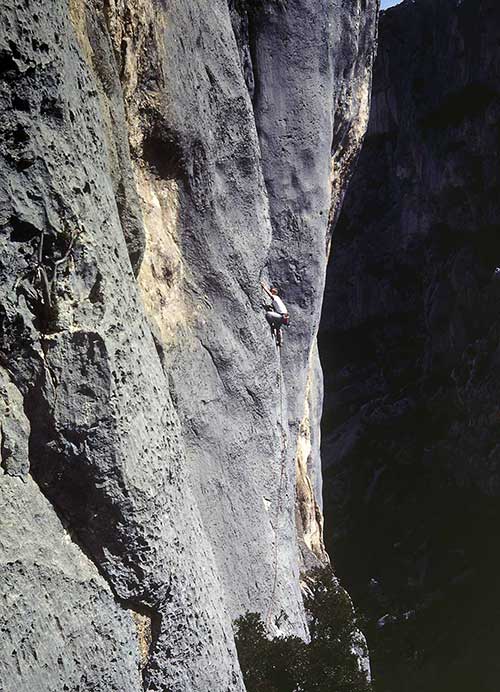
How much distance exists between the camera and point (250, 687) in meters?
7.97

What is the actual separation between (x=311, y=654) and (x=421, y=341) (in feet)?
63.4

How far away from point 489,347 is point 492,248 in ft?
11.3

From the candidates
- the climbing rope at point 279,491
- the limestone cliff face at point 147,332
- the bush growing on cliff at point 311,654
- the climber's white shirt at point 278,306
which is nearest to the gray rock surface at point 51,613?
the limestone cliff face at point 147,332

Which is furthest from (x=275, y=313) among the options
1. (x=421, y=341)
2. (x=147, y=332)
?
(x=421, y=341)

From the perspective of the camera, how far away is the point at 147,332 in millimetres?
5926

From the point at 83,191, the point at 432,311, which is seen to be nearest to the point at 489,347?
the point at 432,311

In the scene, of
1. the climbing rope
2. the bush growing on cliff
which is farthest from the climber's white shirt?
the bush growing on cliff

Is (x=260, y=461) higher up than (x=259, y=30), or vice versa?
(x=259, y=30)

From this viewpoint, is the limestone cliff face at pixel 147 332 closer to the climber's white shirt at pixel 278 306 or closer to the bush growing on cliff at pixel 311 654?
the bush growing on cliff at pixel 311 654

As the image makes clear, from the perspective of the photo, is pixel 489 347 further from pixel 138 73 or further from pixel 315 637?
pixel 138 73

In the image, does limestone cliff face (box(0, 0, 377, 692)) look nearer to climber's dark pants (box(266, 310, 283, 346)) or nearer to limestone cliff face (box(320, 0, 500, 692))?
climber's dark pants (box(266, 310, 283, 346))

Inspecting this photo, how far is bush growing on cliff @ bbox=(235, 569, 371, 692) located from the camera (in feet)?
26.5

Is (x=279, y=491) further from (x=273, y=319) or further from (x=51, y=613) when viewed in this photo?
(x=51, y=613)

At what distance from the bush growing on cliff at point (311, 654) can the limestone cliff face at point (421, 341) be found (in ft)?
35.1
